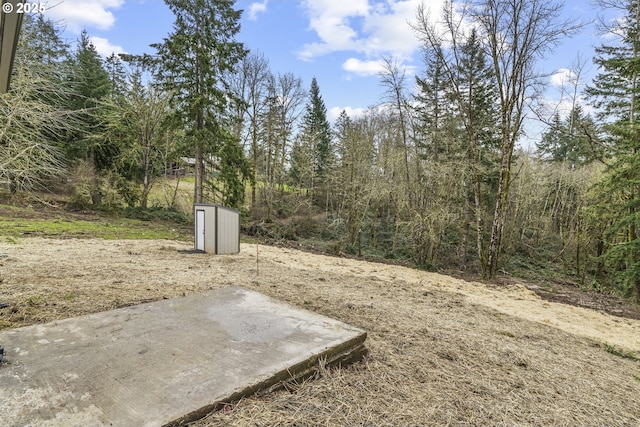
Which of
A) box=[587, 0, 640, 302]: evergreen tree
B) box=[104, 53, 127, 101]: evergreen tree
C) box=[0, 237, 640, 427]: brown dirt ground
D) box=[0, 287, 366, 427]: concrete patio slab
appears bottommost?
box=[0, 237, 640, 427]: brown dirt ground

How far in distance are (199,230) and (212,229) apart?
1.13ft

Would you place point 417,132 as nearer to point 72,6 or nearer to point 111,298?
point 72,6

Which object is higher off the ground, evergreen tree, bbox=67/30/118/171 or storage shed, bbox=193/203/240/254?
evergreen tree, bbox=67/30/118/171

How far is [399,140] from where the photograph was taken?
48.5ft

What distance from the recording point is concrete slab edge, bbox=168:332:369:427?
63.5 inches

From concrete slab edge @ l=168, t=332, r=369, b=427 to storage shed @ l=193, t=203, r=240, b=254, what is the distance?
6360 mm

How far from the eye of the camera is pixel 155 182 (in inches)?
680

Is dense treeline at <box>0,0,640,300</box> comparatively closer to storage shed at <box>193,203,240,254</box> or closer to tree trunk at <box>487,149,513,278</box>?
tree trunk at <box>487,149,513,278</box>

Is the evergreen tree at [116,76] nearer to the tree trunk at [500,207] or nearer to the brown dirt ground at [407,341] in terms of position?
the brown dirt ground at [407,341]

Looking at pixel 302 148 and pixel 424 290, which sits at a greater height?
pixel 302 148

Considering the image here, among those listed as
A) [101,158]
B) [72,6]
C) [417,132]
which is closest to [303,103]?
[417,132]

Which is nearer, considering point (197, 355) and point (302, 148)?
point (197, 355)

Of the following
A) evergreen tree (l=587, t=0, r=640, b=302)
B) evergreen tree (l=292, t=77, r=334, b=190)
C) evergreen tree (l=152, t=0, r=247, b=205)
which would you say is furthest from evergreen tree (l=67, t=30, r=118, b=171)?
evergreen tree (l=587, t=0, r=640, b=302)

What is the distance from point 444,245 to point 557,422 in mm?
14288
